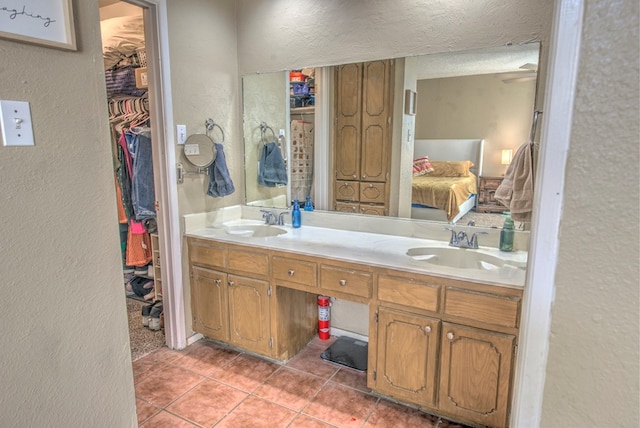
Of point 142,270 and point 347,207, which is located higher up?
point 347,207

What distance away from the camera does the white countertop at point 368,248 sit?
169 centimetres

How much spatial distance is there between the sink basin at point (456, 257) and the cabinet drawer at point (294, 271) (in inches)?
20.6

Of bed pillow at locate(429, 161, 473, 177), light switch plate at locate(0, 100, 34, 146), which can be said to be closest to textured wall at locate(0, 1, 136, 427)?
light switch plate at locate(0, 100, 34, 146)

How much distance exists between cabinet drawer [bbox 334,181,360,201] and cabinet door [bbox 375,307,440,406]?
2.80 feet

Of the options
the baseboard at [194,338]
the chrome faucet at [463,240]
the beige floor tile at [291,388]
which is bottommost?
the beige floor tile at [291,388]

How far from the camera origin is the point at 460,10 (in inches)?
76.5

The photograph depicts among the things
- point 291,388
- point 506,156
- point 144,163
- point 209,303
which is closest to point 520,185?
point 506,156

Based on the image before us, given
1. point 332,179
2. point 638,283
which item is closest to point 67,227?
point 638,283

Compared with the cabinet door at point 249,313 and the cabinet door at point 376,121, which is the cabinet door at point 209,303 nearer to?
the cabinet door at point 249,313

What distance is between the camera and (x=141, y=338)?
8.91ft

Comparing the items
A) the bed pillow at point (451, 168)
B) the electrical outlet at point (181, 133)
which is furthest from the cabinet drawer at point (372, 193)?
the electrical outlet at point (181, 133)

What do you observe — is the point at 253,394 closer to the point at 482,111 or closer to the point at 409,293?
the point at 409,293

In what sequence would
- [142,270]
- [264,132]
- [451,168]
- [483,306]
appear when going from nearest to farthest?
[483,306]
[451,168]
[264,132]
[142,270]

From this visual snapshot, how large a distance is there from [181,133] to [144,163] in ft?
1.94
